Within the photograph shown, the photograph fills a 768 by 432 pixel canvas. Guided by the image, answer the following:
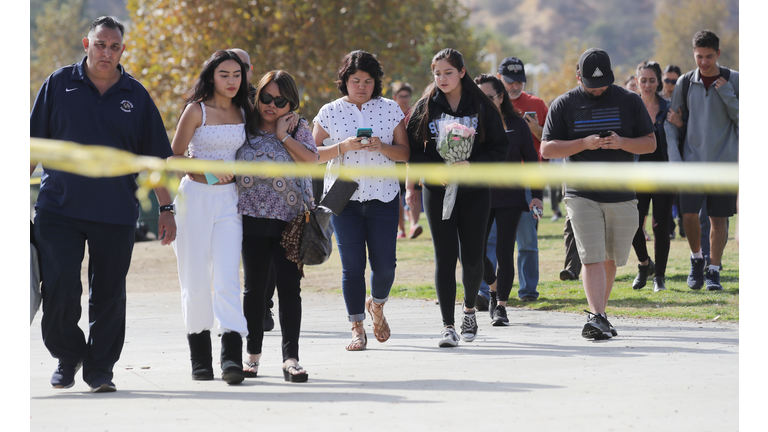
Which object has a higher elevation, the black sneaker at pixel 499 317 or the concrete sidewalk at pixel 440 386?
the black sneaker at pixel 499 317

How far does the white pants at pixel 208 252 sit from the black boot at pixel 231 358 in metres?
0.05

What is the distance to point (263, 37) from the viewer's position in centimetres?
1816

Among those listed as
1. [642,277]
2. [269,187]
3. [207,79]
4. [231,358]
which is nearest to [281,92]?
[207,79]

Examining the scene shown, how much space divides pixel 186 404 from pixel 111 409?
Result: 373 mm

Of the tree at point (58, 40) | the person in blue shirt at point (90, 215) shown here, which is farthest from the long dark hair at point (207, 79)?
the tree at point (58, 40)

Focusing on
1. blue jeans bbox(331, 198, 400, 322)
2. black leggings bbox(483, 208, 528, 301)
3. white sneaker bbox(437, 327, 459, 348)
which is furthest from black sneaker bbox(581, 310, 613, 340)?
blue jeans bbox(331, 198, 400, 322)

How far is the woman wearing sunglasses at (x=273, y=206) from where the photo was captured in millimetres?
4906

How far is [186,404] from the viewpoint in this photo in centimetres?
426

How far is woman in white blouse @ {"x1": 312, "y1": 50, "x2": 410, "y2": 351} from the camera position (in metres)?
5.82

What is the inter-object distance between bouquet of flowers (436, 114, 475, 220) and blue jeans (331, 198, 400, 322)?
14.7 inches

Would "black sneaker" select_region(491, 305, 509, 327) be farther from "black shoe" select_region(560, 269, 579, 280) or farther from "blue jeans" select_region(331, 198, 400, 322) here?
"black shoe" select_region(560, 269, 579, 280)

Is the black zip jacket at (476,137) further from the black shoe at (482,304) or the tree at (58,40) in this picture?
the tree at (58,40)

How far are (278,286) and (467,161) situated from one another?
1.72 metres

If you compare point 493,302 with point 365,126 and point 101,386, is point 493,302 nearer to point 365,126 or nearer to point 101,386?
point 365,126
